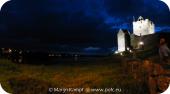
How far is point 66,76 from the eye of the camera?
5.00 m

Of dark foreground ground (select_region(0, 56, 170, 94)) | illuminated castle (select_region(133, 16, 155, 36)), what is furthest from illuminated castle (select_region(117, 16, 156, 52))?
dark foreground ground (select_region(0, 56, 170, 94))

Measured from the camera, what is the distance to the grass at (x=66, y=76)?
496 cm

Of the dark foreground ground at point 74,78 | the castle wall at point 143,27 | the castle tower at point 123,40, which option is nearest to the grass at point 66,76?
the dark foreground ground at point 74,78

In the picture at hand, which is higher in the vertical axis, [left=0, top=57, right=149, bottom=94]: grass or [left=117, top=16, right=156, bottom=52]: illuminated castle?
[left=117, top=16, right=156, bottom=52]: illuminated castle

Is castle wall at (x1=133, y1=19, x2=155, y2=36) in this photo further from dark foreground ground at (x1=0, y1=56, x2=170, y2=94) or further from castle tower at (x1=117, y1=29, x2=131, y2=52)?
dark foreground ground at (x1=0, y1=56, x2=170, y2=94)

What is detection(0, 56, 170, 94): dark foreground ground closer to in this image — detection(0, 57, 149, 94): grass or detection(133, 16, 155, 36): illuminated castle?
detection(0, 57, 149, 94): grass

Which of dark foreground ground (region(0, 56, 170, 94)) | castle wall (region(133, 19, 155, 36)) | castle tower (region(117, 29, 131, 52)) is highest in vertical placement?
castle wall (region(133, 19, 155, 36))

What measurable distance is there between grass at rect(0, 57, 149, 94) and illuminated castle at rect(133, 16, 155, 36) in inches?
16.3

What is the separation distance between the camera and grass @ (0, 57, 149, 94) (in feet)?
16.3

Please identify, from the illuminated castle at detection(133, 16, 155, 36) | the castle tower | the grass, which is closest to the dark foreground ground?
the grass

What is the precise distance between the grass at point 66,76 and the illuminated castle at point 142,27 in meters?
0.41

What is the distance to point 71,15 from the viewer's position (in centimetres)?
510

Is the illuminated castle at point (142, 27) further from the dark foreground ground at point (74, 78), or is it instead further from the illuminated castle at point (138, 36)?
the dark foreground ground at point (74, 78)

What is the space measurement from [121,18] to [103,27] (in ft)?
0.83
